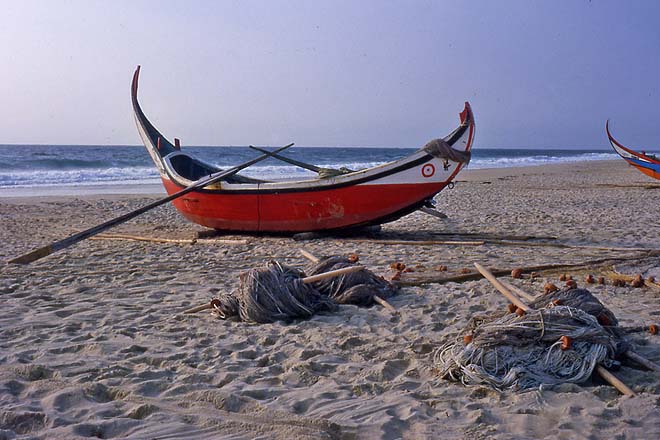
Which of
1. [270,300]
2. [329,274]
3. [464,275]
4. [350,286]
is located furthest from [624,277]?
[270,300]

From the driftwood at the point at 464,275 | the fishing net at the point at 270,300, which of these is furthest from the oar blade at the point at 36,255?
the driftwood at the point at 464,275

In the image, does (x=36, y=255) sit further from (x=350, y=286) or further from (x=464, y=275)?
(x=464, y=275)

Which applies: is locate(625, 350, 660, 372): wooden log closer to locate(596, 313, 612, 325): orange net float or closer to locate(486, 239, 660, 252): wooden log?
locate(596, 313, 612, 325): orange net float

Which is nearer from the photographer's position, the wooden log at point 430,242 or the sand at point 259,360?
the sand at point 259,360

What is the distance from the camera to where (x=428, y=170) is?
6703 mm

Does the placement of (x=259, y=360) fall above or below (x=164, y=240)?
below

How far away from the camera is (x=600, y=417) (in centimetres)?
238

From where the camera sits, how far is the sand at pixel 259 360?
238cm

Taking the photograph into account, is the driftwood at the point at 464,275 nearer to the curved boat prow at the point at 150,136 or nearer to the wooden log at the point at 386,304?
the wooden log at the point at 386,304

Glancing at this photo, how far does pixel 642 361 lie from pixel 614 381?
30 cm

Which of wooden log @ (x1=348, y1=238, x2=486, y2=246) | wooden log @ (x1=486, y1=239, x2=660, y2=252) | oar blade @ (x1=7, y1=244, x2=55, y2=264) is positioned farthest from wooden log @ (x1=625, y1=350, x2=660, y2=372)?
oar blade @ (x1=7, y1=244, x2=55, y2=264)

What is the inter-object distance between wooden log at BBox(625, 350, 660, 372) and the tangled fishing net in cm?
4

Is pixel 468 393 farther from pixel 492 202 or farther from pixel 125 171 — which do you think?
pixel 125 171

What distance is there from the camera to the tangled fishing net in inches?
107
